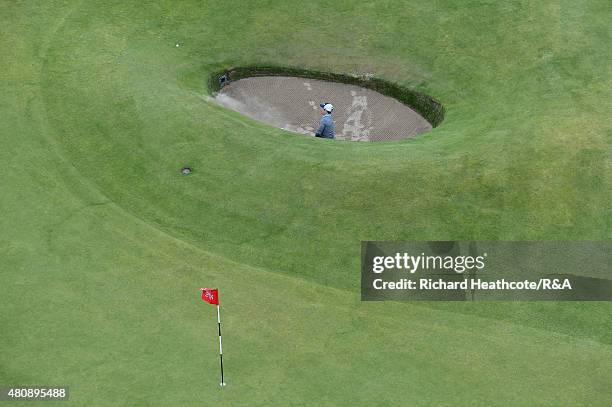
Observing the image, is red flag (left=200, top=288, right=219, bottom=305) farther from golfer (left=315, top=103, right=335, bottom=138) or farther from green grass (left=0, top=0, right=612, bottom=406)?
golfer (left=315, top=103, right=335, bottom=138)

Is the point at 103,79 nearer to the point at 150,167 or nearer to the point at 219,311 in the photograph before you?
the point at 150,167

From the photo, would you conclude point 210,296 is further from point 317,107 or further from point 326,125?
point 317,107

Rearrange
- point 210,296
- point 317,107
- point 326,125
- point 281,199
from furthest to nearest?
point 317,107 → point 326,125 → point 281,199 → point 210,296

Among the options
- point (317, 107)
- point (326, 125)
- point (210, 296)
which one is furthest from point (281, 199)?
point (317, 107)

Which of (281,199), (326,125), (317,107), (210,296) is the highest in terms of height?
(317,107)

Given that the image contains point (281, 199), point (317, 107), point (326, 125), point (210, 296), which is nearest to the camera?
point (210, 296)

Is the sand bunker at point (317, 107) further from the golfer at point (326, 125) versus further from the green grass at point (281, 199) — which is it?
the golfer at point (326, 125)

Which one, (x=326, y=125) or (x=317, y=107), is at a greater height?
(x=317, y=107)

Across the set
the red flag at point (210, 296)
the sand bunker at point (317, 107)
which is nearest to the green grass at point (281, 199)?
the sand bunker at point (317, 107)
